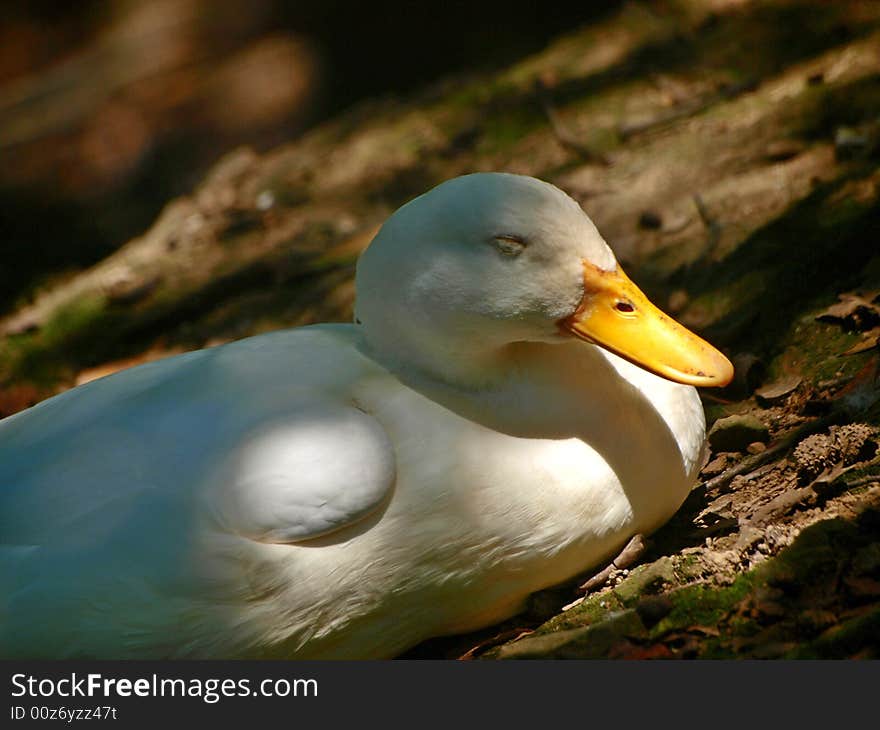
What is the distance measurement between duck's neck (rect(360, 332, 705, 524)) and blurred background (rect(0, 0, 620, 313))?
3.95 m

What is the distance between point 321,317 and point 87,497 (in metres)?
2.23

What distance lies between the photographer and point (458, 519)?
9.64 feet

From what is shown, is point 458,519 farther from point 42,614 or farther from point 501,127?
point 501,127

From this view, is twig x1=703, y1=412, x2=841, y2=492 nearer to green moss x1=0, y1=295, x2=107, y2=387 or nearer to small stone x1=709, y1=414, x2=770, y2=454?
small stone x1=709, y1=414, x2=770, y2=454

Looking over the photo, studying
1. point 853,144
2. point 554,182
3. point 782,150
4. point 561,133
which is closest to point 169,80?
point 561,133

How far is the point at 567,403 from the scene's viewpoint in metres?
3.22

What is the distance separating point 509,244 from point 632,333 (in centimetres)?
41

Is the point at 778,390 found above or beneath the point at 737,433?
Answer: above

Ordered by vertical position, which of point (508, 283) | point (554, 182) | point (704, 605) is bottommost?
point (704, 605)

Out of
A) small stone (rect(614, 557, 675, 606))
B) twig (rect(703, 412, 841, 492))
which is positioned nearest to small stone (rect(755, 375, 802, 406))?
twig (rect(703, 412, 841, 492))

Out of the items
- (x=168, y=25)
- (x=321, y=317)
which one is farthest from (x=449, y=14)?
(x=321, y=317)

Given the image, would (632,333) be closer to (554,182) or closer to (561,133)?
(554,182)

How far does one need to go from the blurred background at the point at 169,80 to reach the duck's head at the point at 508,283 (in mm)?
3954

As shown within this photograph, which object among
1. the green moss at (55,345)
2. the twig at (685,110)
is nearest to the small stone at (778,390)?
the twig at (685,110)
